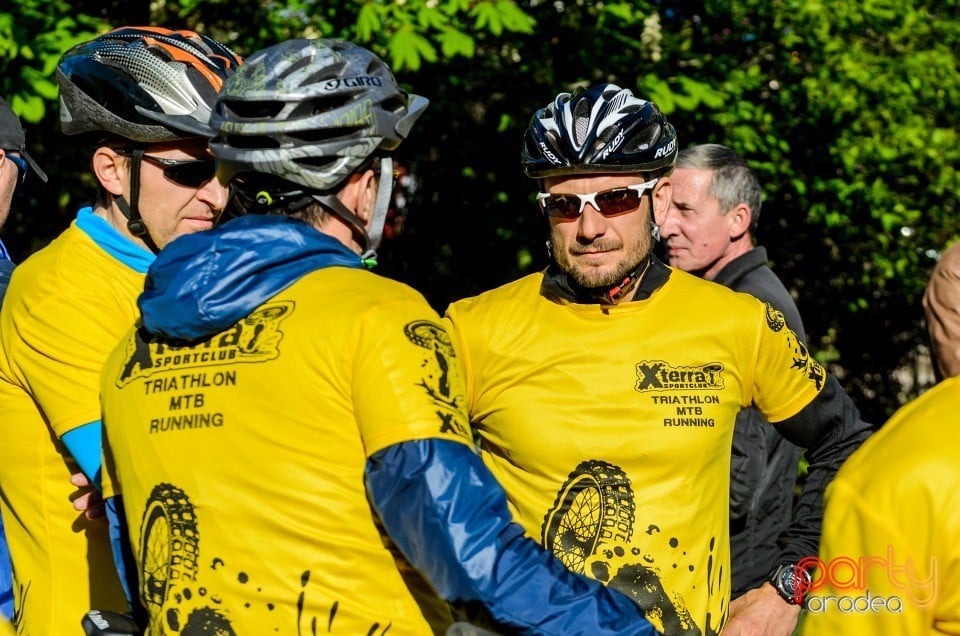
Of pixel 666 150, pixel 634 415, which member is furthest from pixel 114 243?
pixel 666 150

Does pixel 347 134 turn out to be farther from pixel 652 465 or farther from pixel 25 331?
pixel 652 465

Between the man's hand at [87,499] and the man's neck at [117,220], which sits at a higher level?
the man's neck at [117,220]

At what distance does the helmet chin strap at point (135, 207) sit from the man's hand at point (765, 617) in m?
2.15

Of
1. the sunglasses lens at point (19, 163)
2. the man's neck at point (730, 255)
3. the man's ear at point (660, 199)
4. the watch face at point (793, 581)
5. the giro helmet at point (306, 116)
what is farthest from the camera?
the man's neck at point (730, 255)

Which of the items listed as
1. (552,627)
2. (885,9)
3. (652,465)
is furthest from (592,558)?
(885,9)

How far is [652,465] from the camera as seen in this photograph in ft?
11.6

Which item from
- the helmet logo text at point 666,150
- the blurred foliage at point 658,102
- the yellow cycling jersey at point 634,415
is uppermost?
the helmet logo text at point 666,150

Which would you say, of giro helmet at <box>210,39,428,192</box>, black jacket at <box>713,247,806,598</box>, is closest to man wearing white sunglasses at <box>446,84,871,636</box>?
black jacket at <box>713,247,806,598</box>

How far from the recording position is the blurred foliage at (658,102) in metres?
7.54

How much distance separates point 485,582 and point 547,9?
6.59 metres

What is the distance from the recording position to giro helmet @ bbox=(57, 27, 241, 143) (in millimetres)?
3586

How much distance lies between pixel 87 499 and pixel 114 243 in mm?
752

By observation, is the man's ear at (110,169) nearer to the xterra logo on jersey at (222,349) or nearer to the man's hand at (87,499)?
the man's hand at (87,499)

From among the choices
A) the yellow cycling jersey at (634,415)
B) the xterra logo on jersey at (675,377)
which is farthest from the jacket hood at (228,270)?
the xterra logo on jersey at (675,377)
